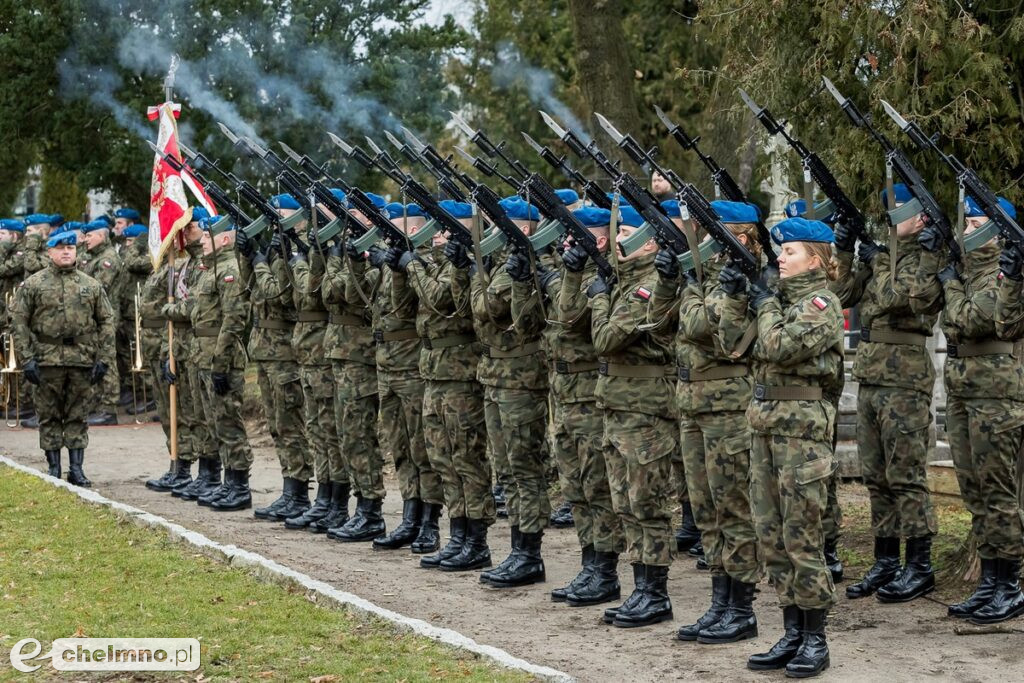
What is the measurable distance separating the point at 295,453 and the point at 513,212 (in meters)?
3.62

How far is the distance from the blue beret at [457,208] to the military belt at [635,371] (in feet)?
6.13

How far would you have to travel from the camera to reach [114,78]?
68.3 feet

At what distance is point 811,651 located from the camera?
7.47 metres

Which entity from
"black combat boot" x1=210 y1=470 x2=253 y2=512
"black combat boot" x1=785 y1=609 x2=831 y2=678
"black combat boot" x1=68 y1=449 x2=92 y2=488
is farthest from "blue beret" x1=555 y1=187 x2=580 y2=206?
"black combat boot" x1=68 y1=449 x2=92 y2=488

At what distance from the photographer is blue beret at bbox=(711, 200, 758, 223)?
8.21 meters

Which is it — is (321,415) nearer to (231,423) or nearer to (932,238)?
(231,423)

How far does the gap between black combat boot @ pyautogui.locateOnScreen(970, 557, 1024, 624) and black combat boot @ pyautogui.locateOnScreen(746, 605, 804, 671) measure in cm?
139

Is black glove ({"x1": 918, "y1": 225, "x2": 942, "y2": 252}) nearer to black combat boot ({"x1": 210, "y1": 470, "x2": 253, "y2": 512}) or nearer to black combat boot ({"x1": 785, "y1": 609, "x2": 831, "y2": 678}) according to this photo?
black combat boot ({"x1": 785, "y1": 609, "x2": 831, "y2": 678})

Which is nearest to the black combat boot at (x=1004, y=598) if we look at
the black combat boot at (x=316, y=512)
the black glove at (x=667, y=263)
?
the black glove at (x=667, y=263)

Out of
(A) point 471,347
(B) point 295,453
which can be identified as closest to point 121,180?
(B) point 295,453

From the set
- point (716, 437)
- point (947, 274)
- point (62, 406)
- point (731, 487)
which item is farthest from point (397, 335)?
point (62, 406)

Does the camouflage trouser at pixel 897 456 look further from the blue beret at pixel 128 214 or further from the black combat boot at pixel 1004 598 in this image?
the blue beret at pixel 128 214

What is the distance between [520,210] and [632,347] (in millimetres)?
1457

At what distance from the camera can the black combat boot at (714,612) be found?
325 inches
